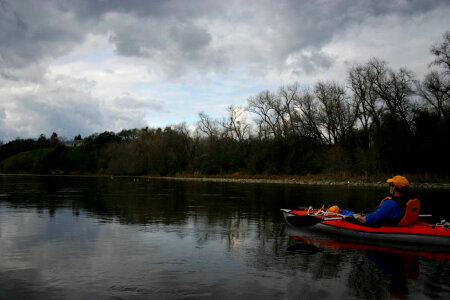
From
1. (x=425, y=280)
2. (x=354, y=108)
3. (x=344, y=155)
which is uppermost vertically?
(x=354, y=108)

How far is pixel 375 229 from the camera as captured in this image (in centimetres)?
1038

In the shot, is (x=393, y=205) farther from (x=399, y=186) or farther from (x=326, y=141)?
(x=326, y=141)

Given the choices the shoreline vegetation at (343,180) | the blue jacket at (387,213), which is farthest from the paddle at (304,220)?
the shoreline vegetation at (343,180)

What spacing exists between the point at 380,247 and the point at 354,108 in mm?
48036

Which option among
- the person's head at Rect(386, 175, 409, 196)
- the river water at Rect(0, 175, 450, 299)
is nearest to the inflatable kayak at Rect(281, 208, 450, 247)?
the river water at Rect(0, 175, 450, 299)

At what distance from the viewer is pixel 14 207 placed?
60.7 feet

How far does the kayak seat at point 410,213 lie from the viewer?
9.89m

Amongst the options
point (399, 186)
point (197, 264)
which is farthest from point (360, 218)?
point (197, 264)

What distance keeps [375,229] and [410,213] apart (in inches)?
39.7

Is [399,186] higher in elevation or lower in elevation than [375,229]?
higher

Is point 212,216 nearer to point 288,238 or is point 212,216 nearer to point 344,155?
point 288,238

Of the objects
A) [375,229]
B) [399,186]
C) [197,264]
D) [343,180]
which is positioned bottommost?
[197,264]

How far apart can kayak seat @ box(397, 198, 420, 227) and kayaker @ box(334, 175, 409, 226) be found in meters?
0.12

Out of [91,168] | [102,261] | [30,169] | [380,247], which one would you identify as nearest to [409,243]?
[380,247]
